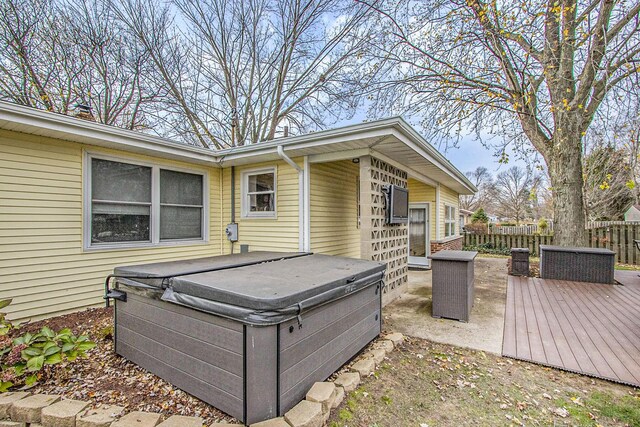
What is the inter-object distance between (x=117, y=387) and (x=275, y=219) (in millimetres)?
3447

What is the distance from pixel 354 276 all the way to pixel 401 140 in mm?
2189

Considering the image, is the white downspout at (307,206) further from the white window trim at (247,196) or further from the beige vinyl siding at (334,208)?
the white window trim at (247,196)

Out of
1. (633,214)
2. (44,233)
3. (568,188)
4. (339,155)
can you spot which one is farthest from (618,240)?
(633,214)

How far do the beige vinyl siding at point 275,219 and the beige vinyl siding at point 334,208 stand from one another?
358mm

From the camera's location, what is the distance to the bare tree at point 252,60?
414 inches

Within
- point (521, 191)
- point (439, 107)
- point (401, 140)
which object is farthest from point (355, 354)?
point (521, 191)

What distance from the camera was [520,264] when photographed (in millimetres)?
7012

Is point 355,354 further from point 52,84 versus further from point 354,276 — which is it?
point 52,84

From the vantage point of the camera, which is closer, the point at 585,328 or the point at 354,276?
the point at 354,276

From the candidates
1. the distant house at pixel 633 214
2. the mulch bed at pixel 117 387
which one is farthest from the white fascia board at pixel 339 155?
the distant house at pixel 633 214

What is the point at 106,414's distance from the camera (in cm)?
199

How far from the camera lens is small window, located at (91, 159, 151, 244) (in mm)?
4383

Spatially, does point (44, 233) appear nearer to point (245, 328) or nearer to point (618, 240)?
point (245, 328)

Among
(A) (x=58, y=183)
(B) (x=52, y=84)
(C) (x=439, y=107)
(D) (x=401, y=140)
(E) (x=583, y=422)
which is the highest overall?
(B) (x=52, y=84)
